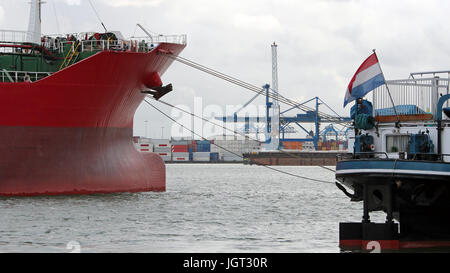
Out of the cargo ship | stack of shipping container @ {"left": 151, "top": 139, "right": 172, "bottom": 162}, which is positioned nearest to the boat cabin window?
the cargo ship

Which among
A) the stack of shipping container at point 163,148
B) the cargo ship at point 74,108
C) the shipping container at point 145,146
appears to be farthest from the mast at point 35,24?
the stack of shipping container at point 163,148

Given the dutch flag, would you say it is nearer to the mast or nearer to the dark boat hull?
the dark boat hull

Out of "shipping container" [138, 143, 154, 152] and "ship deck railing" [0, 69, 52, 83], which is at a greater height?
"ship deck railing" [0, 69, 52, 83]

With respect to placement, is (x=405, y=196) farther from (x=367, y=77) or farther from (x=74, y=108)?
(x=74, y=108)

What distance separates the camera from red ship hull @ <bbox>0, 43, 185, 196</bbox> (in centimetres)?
2492

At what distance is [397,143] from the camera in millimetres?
16156

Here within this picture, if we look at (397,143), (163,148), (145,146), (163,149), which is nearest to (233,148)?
A: (163,148)

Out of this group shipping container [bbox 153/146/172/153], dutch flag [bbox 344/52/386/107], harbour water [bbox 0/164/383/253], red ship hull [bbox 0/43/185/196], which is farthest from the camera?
shipping container [bbox 153/146/172/153]

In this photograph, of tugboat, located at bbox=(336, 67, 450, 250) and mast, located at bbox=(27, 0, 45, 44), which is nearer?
tugboat, located at bbox=(336, 67, 450, 250)

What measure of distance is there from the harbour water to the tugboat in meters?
1.29

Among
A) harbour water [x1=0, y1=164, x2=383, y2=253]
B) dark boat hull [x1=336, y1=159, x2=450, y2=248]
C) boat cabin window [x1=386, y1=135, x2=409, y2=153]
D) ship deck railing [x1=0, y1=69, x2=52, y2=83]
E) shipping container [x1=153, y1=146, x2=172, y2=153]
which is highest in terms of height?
ship deck railing [x1=0, y1=69, x2=52, y2=83]

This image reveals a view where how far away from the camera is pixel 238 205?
88.4 feet

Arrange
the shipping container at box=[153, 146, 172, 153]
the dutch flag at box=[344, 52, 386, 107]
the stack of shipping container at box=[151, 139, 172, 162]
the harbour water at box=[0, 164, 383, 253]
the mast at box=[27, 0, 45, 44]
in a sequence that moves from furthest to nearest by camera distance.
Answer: the shipping container at box=[153, 146, 172, 153], the stack of shipping container at box=[151, 139, 172, 162], the mast at box=[27, 0, 45, 44], the dutch flag at box=[344, 52, 386, 107], the harbour water at box=[0, 164, 383, 253]
